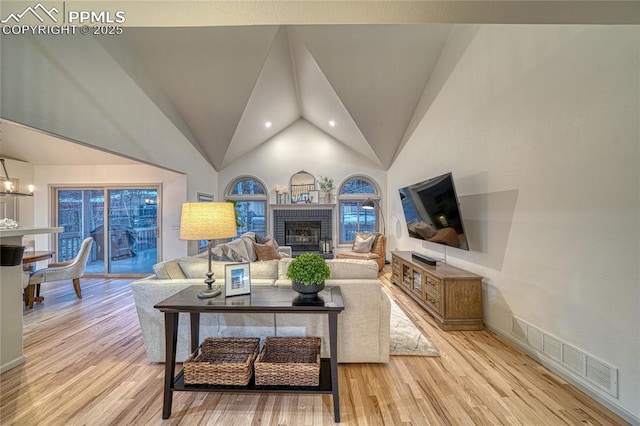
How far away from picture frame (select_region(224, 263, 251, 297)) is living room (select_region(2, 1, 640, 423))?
2.40 m

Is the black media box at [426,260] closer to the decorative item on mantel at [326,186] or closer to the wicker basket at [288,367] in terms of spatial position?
the wicker basket at [288,367]

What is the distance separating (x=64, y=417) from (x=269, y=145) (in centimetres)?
648

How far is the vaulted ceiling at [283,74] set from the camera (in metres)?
3.83

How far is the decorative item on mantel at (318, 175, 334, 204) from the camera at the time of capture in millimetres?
7066

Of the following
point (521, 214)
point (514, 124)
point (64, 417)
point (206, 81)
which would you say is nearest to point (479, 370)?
point (521, 214)

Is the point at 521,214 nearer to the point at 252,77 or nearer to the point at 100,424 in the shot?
the point at 100,424

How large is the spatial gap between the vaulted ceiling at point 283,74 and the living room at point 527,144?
35 cm

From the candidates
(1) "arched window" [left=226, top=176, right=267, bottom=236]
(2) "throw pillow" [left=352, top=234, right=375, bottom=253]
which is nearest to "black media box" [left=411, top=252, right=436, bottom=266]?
(2) "throw pillow" [left=352, top=234, right=375, bottom=253]

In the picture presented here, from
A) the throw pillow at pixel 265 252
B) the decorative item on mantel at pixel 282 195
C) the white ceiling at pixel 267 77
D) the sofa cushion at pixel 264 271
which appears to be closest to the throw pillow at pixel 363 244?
the throw pillow at pixel 265 252

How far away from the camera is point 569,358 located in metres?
2.06

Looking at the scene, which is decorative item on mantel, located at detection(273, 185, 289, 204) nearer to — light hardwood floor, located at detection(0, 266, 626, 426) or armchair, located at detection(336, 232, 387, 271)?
armchair, located at detection(336, 232, 387, 271)

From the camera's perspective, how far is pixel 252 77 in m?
4.52

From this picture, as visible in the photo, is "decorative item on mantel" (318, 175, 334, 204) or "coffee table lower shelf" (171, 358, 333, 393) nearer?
"coffee table lower shelf" (171, 358, 333, 393)

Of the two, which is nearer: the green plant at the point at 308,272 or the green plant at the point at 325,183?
the green plant at the point at 308,272
